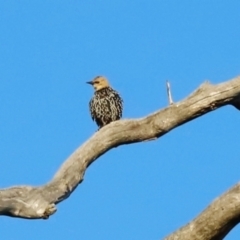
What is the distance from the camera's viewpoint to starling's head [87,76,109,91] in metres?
11.9

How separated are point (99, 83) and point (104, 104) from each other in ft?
2.26

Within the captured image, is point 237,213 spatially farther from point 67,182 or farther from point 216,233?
point 67,182

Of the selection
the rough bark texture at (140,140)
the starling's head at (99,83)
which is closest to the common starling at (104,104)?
the starling's head at (99,83)

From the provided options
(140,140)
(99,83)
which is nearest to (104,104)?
(99,83)

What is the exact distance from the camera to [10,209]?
5.50 meters

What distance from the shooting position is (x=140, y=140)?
660cm

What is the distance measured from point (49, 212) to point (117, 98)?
599 centimetres

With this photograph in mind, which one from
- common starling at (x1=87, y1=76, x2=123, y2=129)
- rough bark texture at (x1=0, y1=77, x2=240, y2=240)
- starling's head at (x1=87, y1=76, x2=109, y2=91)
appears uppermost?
starling's head at (x1=87, y1=76, x2=109, y2=91)

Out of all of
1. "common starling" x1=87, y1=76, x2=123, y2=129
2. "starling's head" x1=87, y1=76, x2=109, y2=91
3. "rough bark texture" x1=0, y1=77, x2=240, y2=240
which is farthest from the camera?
"starling's head" x1=87, y1=76, x2=109, y2=91

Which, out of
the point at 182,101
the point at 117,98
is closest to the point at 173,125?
the point at 182,101

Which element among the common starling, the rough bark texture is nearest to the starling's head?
the common starling

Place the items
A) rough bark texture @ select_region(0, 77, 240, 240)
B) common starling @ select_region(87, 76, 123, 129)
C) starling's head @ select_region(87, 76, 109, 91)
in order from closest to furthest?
1. rough bark texture @ select_region(0, 77, 240, 240)
2. common starling @ select_region(87, 76, 123, 129)
3. starling's head @ select_region(87, 76, 109, 91)

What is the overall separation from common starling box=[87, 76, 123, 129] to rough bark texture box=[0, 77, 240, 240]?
433 centimetres

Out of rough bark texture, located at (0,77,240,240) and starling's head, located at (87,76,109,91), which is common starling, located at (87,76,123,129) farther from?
rough bark texture, located at (0,77,240,240)
